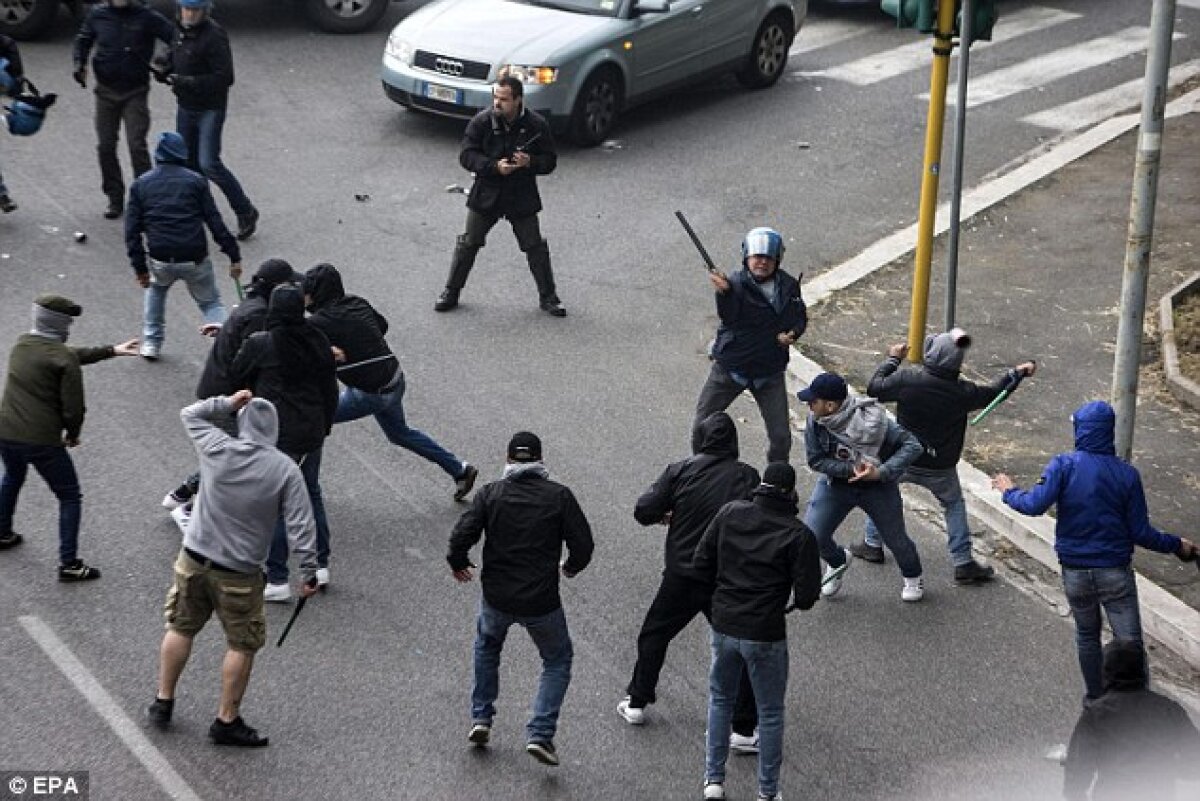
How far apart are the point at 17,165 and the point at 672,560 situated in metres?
9.12

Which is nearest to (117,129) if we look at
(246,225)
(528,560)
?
(246,225)

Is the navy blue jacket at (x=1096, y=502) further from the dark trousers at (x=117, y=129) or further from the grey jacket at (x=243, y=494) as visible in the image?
the dark trousers at (x=117, y=129)

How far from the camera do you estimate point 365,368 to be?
33.0 ft

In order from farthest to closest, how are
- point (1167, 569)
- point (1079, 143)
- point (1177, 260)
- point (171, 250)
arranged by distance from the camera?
point (1079, 143) < point (1177, 260) < point (171, 250) < point (1167, 569)

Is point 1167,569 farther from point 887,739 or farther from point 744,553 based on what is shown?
point 744,553

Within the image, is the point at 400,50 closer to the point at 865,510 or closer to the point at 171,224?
the point at 171,224

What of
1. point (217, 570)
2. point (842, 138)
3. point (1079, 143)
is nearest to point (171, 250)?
point (217, 570)

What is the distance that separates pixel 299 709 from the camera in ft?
27.7

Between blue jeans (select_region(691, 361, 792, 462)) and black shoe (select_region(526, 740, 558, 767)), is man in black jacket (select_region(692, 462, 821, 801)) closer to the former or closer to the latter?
black shoe (select_region(526, 740, 558, 767))

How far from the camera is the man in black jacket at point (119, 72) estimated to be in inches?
552

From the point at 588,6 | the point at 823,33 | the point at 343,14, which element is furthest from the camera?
→ the point at 823,33

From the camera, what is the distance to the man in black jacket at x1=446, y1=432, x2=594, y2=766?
7945 millimetres

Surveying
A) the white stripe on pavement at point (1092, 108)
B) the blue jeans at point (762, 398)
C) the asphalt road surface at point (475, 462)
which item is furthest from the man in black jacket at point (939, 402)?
the white stripe on pavement at point (1092, 108)

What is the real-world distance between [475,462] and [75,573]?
264cm
